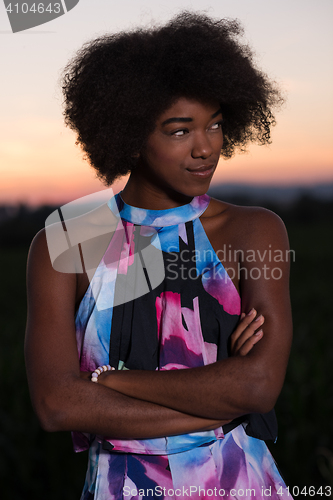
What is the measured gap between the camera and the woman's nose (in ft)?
7.10

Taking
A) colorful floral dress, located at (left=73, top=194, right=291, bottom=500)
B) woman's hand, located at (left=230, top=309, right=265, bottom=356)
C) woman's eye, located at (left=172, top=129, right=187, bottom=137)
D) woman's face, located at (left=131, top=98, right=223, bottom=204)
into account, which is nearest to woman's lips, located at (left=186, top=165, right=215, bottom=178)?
woman's face, located at (left=131, top=98, right=223, bottom=204)

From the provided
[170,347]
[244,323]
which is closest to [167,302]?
[170,347]

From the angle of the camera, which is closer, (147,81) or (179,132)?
(179,132)

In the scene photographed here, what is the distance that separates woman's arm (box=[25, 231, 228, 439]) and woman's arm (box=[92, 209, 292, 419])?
57 millimetres

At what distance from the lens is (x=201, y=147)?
216 cm

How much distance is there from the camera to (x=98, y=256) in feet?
7.94

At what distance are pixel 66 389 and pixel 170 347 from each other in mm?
475

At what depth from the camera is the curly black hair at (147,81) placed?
2264 mm

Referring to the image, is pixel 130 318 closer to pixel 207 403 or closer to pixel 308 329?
pixel 207 403

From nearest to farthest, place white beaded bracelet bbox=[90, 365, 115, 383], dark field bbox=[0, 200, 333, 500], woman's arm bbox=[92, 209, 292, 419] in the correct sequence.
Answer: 1. woman's arm bbox=[92, 209, 292, 419]
2. white beaded bracelet bbox=[90, 365, 115, 383]
3. dark field bbox=[0, 200, 333, 500]

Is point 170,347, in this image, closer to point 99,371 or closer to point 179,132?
point 99,371

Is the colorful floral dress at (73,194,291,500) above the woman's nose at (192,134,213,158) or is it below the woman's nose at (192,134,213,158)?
below

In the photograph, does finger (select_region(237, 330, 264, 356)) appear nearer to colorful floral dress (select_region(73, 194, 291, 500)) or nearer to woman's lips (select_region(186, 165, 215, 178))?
colorful floral dress (select_region(73, 194, 291, 500))

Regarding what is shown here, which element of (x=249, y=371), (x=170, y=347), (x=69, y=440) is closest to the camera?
(x=249, y=371)
